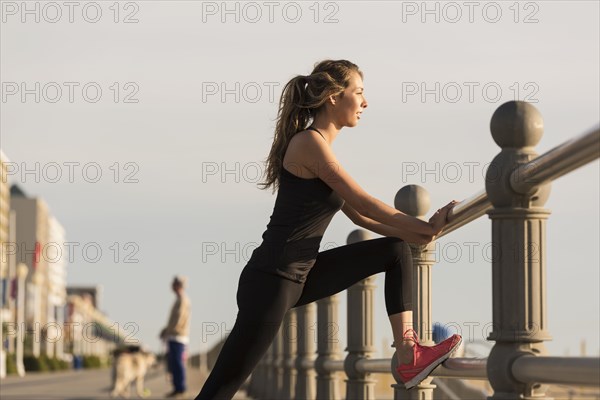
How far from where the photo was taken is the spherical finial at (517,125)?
392 cm

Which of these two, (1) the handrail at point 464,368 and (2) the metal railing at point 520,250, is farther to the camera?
(1) the handrail at point 464,368

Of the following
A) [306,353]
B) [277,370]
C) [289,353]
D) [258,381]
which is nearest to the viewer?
[306,353]

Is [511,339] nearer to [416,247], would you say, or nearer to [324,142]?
[324,142]

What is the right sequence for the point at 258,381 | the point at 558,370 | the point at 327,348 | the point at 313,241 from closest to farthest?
→ the point at 558,370
the point at 313,241
the point at 327,348
the point at 258,381

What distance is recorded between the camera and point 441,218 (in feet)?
16.7

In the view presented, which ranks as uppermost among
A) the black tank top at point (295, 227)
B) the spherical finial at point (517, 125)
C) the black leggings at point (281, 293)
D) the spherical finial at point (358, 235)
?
the spherical finial at point (517, 125)

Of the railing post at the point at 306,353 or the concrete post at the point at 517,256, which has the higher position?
the concrete post at the point at 517,256

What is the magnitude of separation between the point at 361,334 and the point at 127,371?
48.8 ft

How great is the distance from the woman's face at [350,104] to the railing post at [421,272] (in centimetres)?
119

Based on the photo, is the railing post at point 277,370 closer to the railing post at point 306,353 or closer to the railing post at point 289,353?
the railing post at point 289,353

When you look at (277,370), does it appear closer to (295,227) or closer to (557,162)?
(295,227)

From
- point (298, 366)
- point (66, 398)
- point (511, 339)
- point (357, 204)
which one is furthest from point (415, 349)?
point (66, 398)

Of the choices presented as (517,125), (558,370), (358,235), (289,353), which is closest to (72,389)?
(289,353)

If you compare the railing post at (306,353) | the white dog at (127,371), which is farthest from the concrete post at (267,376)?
the white dog at (127,371)
